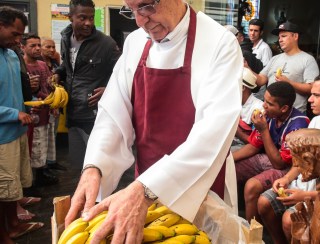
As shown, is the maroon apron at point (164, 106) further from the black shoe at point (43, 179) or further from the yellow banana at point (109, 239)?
the black shoe at point (43, 179)

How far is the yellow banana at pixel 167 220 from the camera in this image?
46.0 inches

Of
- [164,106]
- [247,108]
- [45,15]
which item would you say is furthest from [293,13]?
[164,106]

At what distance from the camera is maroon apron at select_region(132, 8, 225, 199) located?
1.38m

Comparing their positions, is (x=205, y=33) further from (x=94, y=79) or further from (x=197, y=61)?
(x=94, y=79)

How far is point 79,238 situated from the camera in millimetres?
1062

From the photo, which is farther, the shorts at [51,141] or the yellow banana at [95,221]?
the shorts at [51,141]

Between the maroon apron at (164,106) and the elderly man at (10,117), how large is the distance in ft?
5.76

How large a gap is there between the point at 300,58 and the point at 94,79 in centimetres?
200

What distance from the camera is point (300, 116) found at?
3.01 m

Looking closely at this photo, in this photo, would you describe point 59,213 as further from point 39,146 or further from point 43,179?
point 43,179

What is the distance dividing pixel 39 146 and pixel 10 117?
1370 mm

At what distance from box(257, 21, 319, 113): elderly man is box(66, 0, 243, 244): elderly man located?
2303mm

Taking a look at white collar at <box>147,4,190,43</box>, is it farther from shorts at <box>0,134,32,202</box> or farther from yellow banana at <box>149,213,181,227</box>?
shorts at <box>0,134,32,202</box>

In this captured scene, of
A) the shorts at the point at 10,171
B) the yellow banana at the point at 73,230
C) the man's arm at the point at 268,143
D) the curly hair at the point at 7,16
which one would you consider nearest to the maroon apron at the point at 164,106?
the yellow banana at the point at 73,230
